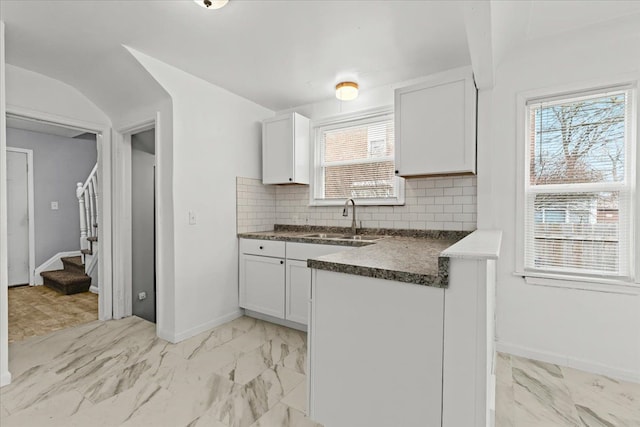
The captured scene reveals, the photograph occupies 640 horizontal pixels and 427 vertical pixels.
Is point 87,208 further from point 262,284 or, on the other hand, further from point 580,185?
point 580,185

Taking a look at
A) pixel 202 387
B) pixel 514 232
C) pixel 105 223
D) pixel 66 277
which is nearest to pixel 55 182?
pixel 66 277

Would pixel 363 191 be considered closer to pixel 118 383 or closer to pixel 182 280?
pixel 182 280

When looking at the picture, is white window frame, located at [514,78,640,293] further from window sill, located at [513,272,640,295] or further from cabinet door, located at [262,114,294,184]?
cabinet door, located at [262,114,294,184]

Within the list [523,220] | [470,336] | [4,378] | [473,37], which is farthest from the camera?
[523,220]

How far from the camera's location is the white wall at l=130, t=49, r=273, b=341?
9.12 feet

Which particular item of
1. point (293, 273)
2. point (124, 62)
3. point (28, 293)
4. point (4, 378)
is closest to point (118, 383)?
point (4, 378)

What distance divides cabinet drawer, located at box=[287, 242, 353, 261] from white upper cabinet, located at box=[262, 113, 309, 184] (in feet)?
2.61

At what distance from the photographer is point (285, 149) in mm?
3408

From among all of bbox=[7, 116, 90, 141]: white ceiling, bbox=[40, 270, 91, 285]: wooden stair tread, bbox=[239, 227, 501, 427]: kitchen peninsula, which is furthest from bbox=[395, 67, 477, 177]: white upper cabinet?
bbox=[40, 270, 91, 285]: wooden stair tread

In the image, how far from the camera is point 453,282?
3.72ft

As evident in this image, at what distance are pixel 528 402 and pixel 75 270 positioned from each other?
5554 mm

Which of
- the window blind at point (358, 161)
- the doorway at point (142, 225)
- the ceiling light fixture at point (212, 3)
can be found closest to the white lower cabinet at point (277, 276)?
the window blind at point (358, 161)

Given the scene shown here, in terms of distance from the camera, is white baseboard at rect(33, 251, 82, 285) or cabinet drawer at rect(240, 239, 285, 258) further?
white baseboard at rect(33, 251, 82, 285)

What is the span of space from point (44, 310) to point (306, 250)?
3.14m
